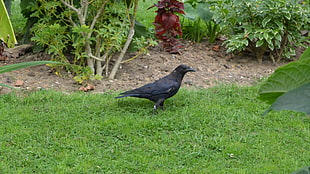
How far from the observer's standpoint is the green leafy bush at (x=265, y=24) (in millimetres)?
6754

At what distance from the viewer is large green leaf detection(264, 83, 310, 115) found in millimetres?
901

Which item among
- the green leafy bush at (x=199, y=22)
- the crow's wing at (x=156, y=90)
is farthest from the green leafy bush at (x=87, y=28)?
the green leafy bush at (x=199, y=22)

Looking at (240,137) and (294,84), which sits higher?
(294,84)

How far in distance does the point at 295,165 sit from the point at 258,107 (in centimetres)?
156

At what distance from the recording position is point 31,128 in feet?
16.1

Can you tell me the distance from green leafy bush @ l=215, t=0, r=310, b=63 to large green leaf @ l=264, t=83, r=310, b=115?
6.01m

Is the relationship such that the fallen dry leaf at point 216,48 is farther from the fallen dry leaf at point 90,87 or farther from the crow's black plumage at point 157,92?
the fallen dry leaf at point 90,87

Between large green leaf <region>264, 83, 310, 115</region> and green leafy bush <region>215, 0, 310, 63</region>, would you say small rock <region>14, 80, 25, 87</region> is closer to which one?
green leafy bush <region>215, 0, 310, 63</region>

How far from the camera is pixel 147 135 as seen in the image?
4.80 m

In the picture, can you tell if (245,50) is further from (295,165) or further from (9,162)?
(9,162)

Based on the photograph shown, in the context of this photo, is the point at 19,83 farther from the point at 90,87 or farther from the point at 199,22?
the point at 199,22

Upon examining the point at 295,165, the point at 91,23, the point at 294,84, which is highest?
the point at 294,84

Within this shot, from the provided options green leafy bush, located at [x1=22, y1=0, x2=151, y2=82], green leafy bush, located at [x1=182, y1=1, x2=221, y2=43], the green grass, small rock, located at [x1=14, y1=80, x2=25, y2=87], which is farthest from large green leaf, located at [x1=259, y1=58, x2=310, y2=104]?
green leafy bush, located at [x1=182, y1=1, x2=221, y2=43]

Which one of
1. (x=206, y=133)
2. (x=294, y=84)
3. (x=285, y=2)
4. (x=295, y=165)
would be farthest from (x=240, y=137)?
(x=294, y=84)
